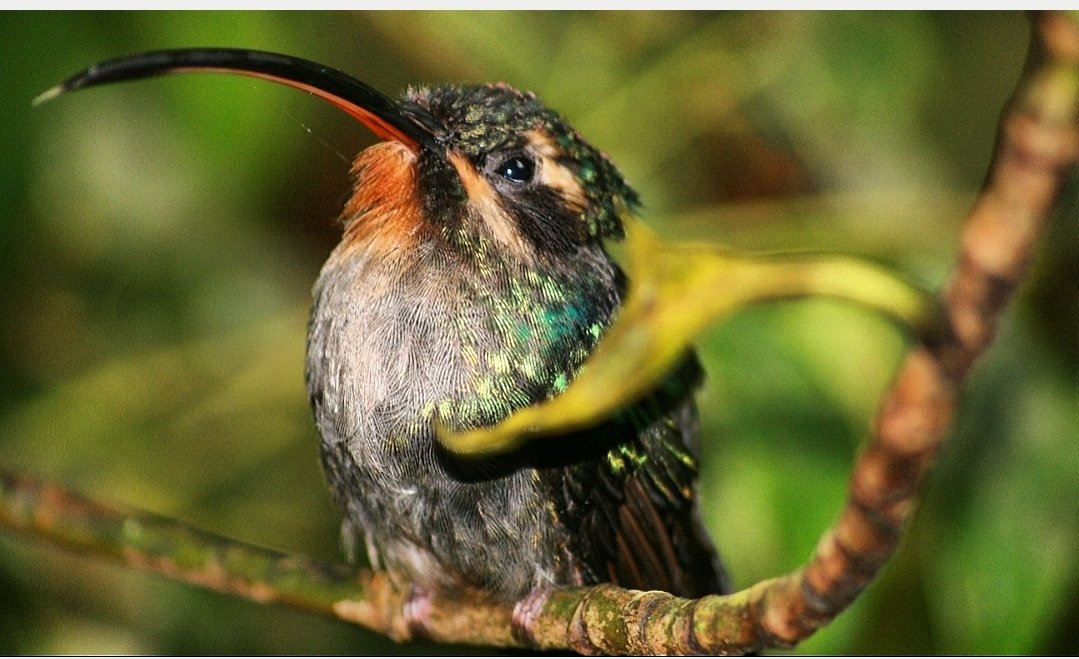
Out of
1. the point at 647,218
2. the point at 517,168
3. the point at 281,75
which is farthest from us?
the point at 647,218

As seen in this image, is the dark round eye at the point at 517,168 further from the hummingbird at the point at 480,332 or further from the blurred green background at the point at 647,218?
the blurred green background at the point at 647,218

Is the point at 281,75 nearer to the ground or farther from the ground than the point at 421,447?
farther from the ground

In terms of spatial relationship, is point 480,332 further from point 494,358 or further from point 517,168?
point 517,168

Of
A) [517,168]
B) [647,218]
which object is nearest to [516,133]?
[517,168]

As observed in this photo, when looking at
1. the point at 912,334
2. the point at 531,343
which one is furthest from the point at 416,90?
the point at 912,334

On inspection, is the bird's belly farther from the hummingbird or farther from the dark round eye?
the dark round eye

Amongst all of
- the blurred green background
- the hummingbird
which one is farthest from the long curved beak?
the blurred green background
